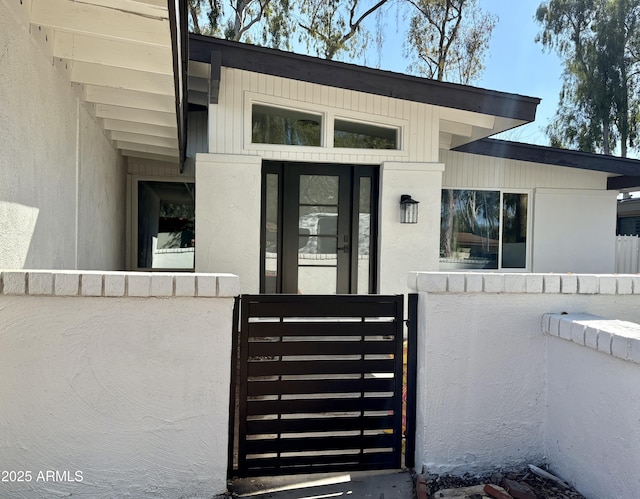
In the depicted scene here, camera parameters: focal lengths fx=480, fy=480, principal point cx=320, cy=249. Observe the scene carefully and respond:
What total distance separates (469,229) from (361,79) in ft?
12.9

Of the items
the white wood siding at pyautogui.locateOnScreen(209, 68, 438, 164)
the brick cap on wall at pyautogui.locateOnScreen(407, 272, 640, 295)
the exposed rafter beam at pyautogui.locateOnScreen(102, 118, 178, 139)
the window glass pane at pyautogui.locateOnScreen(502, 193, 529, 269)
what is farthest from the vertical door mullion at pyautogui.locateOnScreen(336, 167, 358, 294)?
the window glass pane at pyautogui.locateOnScreen(502, 193, 529, 269)

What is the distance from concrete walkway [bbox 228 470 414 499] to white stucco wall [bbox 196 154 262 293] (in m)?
3.26

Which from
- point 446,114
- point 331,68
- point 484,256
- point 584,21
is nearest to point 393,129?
point 446,114

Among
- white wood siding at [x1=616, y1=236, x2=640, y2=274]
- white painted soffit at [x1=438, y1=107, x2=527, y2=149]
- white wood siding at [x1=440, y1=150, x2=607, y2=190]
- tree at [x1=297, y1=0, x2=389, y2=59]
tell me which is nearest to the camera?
white painted soffit at [x1=438, y1=107, x2=527, y2=149]

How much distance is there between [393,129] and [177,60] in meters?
3.51

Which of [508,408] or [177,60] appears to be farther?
[177,60]

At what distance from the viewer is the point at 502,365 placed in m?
2.86

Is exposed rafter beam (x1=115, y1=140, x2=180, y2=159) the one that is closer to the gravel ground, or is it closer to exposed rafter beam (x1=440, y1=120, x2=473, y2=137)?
exposed rafter beam (x1=440, y1=120, x2=473, y2=137)

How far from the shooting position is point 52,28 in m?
3.16

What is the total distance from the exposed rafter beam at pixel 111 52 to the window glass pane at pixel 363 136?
9.25ft

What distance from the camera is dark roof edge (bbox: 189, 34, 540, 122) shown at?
5.41 metres

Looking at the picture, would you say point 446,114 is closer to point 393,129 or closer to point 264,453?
point 393,129

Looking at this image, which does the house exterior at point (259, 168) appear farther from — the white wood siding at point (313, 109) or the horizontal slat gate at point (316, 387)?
the horizontal slat gate at point (316, 387)

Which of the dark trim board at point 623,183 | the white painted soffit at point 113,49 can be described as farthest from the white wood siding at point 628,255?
A: the white painted soffit at point 113,49
